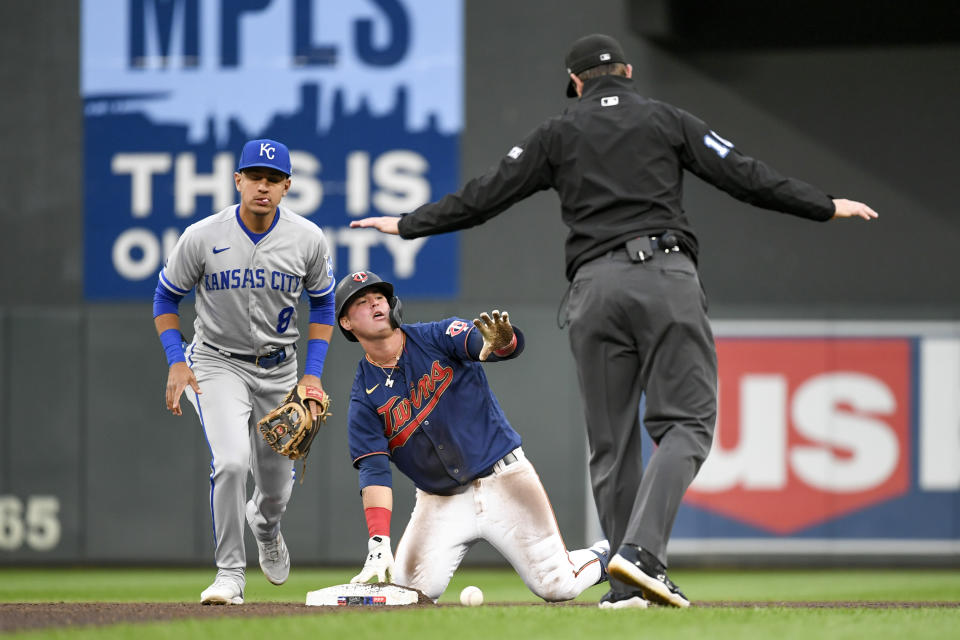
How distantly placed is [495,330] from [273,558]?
2017mm

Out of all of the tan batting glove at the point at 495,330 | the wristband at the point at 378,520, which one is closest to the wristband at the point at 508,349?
the tan batting glove at the point at 495,330

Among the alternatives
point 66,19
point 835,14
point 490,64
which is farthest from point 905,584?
point 66,19

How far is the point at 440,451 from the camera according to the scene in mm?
5375

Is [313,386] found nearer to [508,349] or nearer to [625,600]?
[508,349]

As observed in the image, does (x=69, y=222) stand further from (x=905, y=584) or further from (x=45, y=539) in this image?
(x=905, y=584)

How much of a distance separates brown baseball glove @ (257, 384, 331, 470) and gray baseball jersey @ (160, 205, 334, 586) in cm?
11

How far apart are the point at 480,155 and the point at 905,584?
4853 millimetres

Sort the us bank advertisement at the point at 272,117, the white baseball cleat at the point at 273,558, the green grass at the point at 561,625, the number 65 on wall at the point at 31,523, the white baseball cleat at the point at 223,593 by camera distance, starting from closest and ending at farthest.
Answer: the green grass at the point at 561,625 → the white baseball cleat at the point at 223,593 → the white baseball cleat at the point at 273,558 → the number 65 on wall at the point at 31,523 → the us bank advertisement at the point at 272,117

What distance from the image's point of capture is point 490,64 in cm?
1112

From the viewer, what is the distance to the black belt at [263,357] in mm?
5555

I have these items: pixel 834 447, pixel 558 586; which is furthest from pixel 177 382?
pixel 834 447

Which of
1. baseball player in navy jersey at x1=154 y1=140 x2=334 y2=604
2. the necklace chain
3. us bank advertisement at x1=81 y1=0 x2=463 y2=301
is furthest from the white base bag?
us bank advertisement at x1=81 y1=0 x2=463 y2=301

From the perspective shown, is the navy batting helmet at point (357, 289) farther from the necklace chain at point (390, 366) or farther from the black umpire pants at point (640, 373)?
the black umpire pants at point (640, 373)

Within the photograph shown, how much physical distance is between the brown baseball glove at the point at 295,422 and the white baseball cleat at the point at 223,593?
1.91 ft
